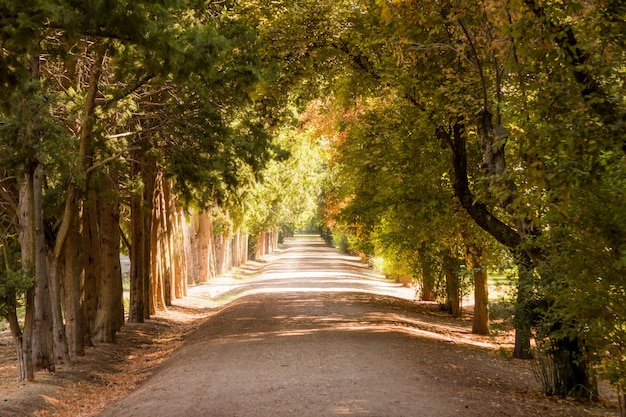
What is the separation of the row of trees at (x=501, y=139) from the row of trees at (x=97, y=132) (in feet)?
7.73

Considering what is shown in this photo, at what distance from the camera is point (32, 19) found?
700 cm

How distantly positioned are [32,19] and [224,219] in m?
30.1

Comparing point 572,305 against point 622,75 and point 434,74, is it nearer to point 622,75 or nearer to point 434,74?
point 622,75

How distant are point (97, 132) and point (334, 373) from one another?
6.67m

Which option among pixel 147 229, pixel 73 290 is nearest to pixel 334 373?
pixel 73 290

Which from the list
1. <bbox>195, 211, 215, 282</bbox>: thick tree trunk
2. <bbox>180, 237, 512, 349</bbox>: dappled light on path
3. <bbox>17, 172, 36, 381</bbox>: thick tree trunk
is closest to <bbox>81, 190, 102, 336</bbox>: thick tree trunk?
<bbox>17, 172, 36, 381</bbox>: thick tree trunk

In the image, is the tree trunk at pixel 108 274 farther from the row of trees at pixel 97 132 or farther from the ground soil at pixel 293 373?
the ground soil at pixel 293 373

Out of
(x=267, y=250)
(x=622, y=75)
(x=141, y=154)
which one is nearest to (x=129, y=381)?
(x=141, y=154)

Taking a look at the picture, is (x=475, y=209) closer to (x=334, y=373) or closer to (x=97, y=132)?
(x=334, y=373)

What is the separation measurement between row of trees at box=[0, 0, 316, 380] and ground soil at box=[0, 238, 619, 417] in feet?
3.16

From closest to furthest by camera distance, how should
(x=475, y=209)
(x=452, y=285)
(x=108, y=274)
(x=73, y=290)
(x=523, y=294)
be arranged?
1. (x=523, y=294)
2. (x=475, y=209)
3. (x=73, y=290)
4. (x=108, y=274)
5. (x=452, y=285)

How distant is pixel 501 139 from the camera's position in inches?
344

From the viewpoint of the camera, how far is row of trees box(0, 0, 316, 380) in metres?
8.17

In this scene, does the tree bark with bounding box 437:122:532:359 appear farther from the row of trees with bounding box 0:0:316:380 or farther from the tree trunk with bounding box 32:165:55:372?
the tree trunk with bounding box 32:165:55:372
